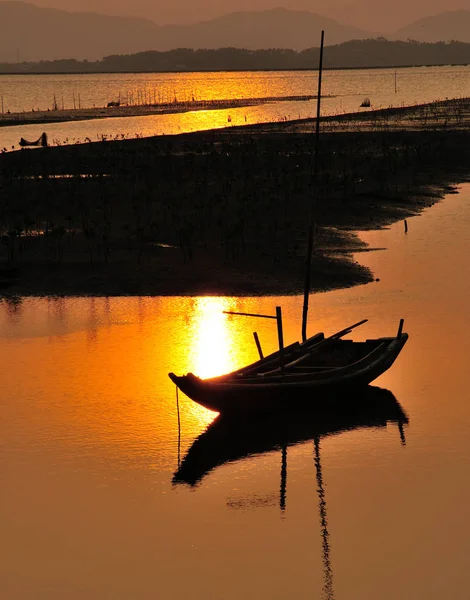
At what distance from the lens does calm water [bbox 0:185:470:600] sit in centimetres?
1395

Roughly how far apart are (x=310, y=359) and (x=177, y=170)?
35460 millimetres

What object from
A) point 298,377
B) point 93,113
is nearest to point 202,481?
point 298,377

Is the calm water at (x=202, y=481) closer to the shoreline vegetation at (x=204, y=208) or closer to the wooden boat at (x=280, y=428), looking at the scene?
the wooden boat at (x=280, y=428)

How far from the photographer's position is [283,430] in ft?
64.3

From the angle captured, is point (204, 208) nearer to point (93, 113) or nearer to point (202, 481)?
point (202, 481)

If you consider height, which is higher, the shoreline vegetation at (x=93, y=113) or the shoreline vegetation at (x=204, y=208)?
the shoreline vegetation at (x=204, y=208)

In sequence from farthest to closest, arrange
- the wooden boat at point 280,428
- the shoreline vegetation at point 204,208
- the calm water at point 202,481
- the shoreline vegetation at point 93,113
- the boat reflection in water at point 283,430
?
the shoreline vegetation at point 93,113
the shoreline vegetation at point 204,208
the wooden boat at point 280,428
the boat reflection in water at point 283,430
the calm water at point 202,481

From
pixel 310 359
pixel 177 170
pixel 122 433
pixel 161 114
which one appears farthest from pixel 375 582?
pixel 161 114

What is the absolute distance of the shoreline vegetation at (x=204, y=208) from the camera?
3225 centimetres

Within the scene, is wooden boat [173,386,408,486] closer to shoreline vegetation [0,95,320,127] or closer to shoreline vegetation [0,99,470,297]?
shoreline vegetation [0,99,470,297]

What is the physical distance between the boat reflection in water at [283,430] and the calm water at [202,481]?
184 millimetres

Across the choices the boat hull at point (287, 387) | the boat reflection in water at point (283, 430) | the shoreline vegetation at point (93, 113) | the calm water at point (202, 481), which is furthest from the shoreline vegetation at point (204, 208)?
the shoreline vegetation at point (93, 113)

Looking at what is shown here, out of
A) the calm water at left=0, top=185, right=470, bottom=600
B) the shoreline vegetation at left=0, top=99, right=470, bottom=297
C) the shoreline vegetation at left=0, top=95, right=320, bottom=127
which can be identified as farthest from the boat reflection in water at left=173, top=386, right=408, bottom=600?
the shoreline vegetation at left=0, top=95, right=320, bottom=127

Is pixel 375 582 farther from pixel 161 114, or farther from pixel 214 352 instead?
pixel 161 114
